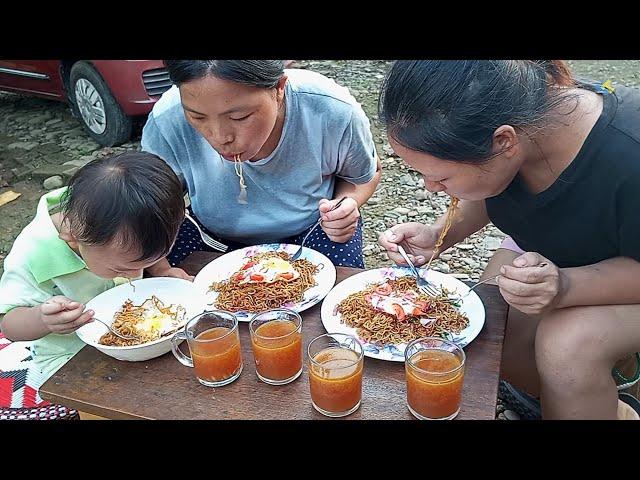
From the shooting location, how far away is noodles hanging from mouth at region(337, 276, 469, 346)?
73.2 inches

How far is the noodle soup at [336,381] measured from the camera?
154cm

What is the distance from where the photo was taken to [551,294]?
1.76 meters

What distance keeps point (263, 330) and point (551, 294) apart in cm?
83

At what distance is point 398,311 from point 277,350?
47cm

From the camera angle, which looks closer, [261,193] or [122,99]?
[261,193]

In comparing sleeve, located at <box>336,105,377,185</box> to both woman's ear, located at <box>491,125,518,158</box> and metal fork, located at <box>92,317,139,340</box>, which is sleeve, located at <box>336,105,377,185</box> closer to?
woman's ear, located at <box>491,125,518,158</box>

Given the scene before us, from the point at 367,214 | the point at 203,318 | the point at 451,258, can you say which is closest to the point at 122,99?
the point at 367,214

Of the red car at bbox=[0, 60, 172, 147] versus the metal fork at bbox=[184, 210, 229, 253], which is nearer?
the metal fork at bbox=[184, 210, 229, 253]

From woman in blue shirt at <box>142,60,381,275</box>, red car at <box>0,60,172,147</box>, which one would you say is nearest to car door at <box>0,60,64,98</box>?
red car at <box>0,60,172,147</box>

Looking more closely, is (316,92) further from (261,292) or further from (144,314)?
(144,314)

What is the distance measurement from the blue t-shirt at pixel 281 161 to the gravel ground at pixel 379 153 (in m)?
0.98

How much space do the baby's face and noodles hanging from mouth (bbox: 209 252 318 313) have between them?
0.95 feet

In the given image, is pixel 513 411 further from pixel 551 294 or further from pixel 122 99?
pixel 122 99

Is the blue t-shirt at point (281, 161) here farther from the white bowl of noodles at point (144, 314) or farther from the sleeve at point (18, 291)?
the sleeve at point (18, 291)
